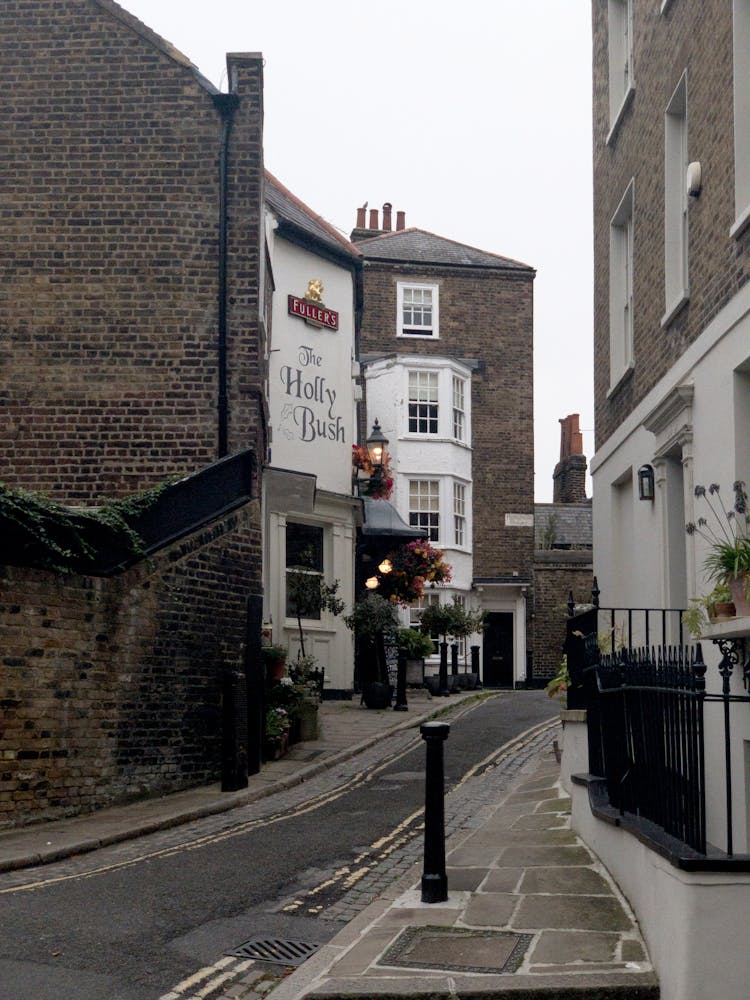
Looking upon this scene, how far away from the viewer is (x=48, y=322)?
1421 cm

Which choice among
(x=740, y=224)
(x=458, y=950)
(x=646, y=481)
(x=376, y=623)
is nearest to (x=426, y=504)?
(x=376, y=623)

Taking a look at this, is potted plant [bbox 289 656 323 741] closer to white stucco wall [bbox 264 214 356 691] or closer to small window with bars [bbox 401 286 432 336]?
white stucco wall [bbox 264 214 356 691]

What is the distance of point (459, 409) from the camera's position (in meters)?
32.2

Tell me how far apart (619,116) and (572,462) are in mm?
26239

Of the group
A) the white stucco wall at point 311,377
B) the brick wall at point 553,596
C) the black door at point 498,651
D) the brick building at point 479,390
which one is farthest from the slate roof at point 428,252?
the white stucco wall at point 311,377

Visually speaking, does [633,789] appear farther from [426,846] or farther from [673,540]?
[673,540]

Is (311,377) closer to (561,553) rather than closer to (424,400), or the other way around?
(424,400)

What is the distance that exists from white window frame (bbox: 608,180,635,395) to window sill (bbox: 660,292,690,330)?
2.16 m

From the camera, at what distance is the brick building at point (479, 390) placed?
32250mm

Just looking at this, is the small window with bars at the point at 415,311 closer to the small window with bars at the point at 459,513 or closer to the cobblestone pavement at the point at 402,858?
the small window with bars at the point at 459,513

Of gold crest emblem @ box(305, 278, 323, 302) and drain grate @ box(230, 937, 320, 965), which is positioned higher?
gold crest emblem @ box(305, 278, 323, 302)

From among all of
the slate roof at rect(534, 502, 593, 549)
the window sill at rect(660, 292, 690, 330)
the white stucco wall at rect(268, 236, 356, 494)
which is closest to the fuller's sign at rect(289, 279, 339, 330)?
the white stucco wall at rect(268, 236, 356, 494)

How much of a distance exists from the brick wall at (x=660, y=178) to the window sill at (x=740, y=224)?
0.21 feet

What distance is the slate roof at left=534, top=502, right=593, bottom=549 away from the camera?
3616 cm
